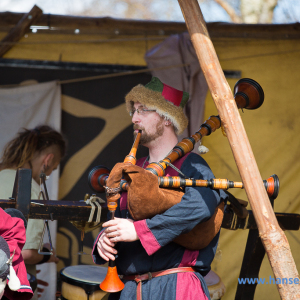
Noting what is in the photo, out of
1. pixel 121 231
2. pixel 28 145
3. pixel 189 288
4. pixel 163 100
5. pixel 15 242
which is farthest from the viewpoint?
pixel 28 145

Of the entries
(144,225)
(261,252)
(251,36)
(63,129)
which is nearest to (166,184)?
(144,225)

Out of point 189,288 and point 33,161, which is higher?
point 33,161

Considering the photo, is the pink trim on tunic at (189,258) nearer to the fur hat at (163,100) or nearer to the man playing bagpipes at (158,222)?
the man playing bagpipes at (158,222)

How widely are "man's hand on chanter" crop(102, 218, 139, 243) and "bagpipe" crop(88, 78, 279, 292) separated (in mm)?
42

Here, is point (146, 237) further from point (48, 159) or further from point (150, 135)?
point (48, 159)

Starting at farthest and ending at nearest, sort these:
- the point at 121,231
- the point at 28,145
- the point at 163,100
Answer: the point at 28,145, the point at 163,100, the point at 121,231

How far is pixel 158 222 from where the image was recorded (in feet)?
5.22

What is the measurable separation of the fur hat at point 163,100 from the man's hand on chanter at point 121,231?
2.05 feet

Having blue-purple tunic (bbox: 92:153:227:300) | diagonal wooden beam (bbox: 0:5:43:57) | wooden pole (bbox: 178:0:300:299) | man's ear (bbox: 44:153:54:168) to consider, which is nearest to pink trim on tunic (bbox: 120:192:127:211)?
blue-purple tunic (bbox: 92:153:227:300)

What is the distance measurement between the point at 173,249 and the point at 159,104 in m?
0.73

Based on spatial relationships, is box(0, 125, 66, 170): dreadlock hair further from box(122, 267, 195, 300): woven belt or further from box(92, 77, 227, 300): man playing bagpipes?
box(122, 267, 195, 300): woven belt

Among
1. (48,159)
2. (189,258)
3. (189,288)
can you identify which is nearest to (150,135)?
(189,258)

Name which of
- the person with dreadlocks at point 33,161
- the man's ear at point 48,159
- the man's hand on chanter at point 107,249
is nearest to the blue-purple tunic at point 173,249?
the man's hand on chanter at point 107,249

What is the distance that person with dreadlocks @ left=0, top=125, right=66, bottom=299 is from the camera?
9.25ft
